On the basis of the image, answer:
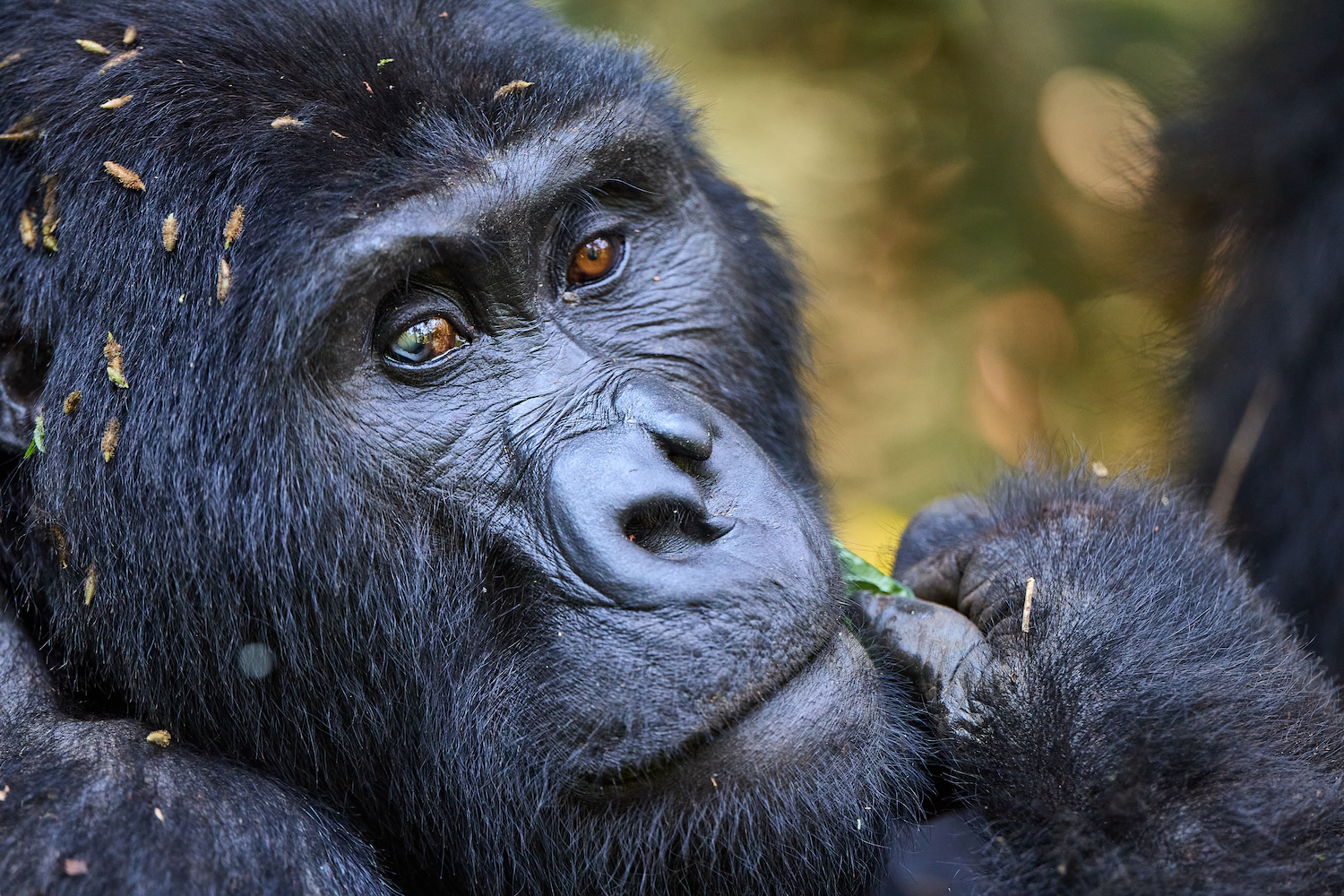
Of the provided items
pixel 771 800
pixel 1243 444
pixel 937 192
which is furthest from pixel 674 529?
pixel 937 192

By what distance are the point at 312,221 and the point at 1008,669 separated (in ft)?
5.00

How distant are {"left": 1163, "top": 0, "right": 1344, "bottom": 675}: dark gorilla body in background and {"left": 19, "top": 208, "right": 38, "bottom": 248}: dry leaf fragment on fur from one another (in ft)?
11.3

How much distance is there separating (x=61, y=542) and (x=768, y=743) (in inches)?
53.6

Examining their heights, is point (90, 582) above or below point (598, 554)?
below

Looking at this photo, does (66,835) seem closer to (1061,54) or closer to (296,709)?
(296,709)

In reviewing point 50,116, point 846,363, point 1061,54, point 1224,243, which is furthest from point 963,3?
point 50,116

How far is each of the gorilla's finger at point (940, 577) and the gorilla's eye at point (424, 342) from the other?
1.19 m

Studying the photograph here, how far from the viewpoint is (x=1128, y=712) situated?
2.37 metres

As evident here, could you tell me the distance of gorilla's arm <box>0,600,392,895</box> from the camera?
2.11 metres

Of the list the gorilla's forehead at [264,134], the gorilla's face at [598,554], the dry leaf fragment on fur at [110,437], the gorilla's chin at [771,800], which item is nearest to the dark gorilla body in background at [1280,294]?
the gorilla's chin at [771,800]

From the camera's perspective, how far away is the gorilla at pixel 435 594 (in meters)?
2.22

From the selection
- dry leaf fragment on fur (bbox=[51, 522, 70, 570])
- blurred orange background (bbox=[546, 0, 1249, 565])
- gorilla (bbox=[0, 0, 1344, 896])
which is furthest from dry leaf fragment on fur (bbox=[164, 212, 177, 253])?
blurred orange background (bbox=[546, 0, 1249, 565])

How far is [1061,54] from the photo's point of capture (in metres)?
7.30

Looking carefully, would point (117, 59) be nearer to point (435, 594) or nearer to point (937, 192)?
point (435, 594)
